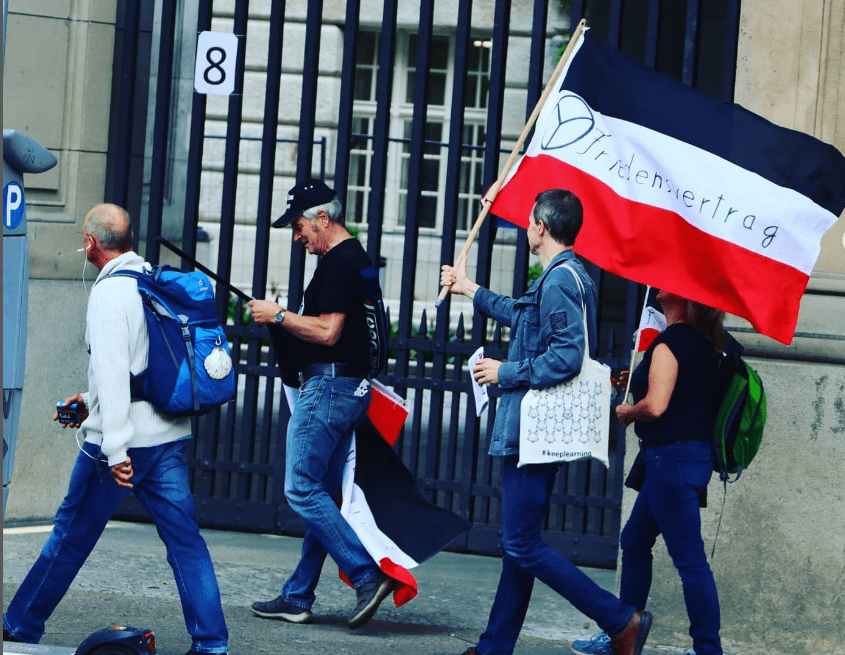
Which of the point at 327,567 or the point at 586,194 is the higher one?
the point at 586,194

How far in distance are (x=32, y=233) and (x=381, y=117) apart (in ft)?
6.83

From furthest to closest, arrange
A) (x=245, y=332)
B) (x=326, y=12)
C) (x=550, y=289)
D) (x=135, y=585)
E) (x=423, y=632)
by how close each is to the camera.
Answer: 1. (x=326, y=12)
2. (x=245, y=332)
3. (x=135, y=585)
4. (x=423, y=632)
5. (x=550, y=289)

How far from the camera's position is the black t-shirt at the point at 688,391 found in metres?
4.89

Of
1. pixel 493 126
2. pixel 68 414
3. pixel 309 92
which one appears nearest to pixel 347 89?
pixel 309 92

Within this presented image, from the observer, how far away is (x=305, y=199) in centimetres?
551

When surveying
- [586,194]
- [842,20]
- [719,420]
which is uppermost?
[842,20]

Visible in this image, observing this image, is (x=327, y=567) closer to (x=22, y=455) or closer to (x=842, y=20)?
(x=22, y=455)

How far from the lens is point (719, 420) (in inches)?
197

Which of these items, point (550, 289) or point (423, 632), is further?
point (423, 632)

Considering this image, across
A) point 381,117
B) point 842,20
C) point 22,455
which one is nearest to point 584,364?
point 842,20

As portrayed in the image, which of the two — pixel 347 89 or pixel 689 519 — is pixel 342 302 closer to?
pixel 689 519

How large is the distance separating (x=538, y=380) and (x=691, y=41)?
2741 mm

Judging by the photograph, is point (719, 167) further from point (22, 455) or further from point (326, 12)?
point (326, 12)

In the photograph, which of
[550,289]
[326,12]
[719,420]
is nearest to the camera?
[550,289]
